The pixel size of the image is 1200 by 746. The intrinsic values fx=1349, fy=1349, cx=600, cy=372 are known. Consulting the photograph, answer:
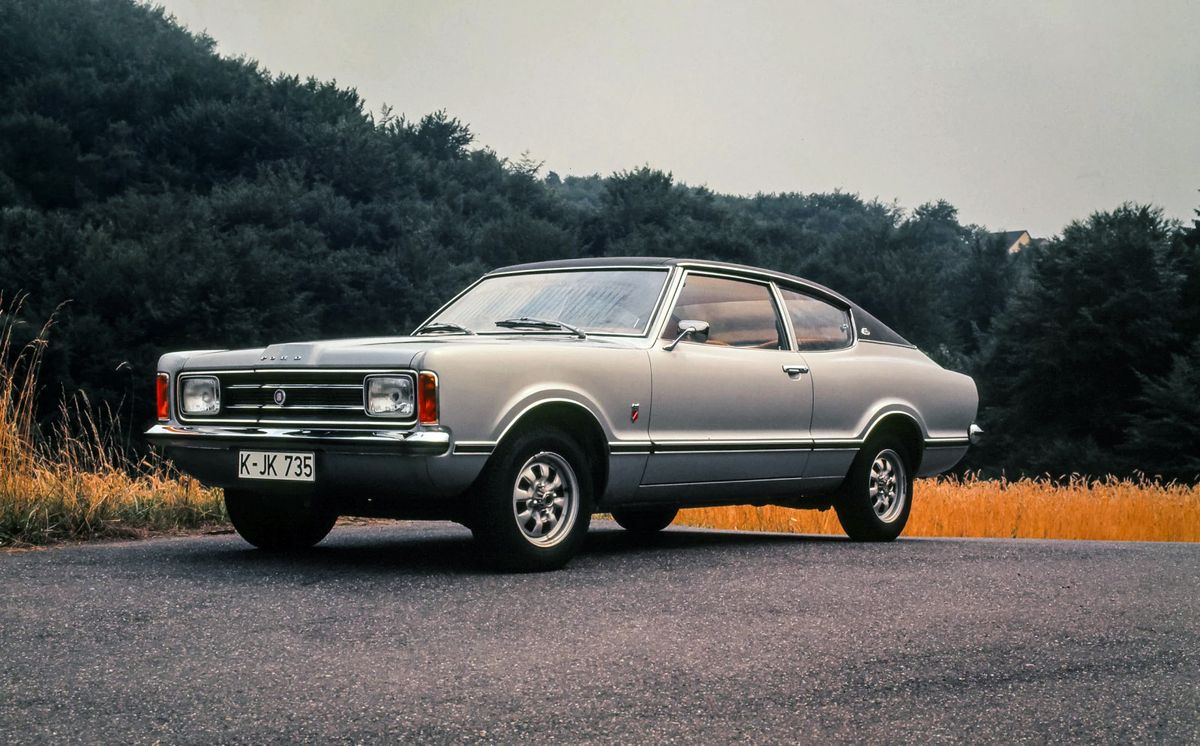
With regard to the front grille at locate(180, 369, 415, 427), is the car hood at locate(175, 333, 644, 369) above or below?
above

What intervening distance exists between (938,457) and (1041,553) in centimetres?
129

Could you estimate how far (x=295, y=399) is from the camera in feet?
21.2

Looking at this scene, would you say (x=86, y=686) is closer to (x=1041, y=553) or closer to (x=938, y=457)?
(x=1041, y=553)

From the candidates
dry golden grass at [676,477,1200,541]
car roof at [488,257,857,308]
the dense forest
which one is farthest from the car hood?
the dense forest

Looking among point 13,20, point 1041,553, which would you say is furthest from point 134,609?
point 13,20

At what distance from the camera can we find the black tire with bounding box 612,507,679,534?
30.1 feet

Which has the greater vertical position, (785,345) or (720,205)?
(720,205)

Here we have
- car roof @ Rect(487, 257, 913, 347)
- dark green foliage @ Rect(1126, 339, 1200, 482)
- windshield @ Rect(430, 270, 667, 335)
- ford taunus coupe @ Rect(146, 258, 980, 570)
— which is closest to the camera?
ford taunus coupe @ Rect(146, 258, 980, 570)

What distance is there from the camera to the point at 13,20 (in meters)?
46.3

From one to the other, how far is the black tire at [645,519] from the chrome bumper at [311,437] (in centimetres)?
326

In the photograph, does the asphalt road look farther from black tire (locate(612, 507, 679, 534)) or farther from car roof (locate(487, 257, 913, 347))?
black tire (locate(612, 507, 679, 534))

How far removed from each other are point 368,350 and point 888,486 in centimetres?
399

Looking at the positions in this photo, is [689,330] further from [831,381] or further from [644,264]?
[831,381]

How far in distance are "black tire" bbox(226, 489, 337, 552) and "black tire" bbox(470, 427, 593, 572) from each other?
50.6 inches
